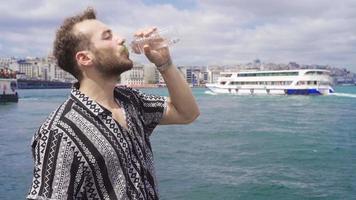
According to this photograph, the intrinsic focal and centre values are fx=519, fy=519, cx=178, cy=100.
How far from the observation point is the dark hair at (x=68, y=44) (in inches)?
84.3

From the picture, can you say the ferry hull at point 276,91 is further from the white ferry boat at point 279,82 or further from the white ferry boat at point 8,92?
the white ferry boat at point 8,92

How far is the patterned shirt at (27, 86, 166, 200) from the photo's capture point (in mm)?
1879

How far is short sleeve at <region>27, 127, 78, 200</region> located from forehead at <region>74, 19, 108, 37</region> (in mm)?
478

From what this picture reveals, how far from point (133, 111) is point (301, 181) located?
11.5m

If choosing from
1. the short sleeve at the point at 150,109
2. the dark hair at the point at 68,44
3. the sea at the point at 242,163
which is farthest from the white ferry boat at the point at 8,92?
the dark hair at the point at 68,44

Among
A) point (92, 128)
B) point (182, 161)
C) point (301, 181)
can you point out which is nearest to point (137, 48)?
point (92, 128)

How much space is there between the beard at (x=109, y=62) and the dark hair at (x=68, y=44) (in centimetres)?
6

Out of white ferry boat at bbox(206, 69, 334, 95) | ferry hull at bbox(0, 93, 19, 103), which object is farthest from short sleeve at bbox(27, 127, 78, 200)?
white ferry boat at bbox(206, 69, 334, 95)

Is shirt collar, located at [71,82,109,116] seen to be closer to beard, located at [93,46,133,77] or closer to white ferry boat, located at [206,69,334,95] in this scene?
beard, located at [93,46,133,77]

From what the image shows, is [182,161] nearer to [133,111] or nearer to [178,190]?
[178,190]

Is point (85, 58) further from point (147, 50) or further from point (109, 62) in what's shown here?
point (147, 50)

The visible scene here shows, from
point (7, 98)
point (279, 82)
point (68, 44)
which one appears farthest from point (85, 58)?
point (279, 82)

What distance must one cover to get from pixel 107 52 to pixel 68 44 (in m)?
0.16

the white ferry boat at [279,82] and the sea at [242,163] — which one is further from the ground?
the white ferry boat at [279,82]
